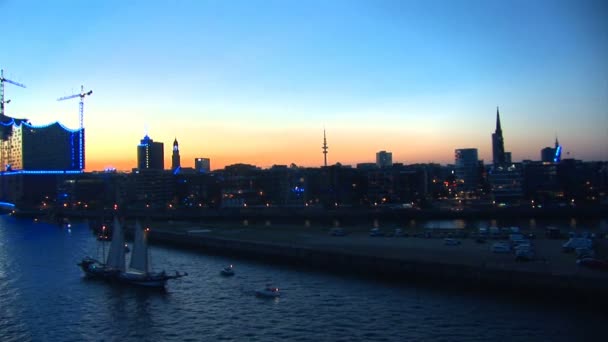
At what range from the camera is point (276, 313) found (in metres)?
22.9

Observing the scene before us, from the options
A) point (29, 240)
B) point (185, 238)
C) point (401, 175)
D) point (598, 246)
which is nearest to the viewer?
point (598, 246)

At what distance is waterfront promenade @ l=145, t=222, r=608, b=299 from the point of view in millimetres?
23812

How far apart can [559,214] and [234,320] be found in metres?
63.7

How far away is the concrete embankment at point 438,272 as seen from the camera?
22.8 metres

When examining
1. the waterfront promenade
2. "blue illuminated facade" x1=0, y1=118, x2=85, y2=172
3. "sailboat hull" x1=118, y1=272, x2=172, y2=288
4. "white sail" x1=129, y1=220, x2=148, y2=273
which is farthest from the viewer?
"blue illuminated facade" x1=0, y1=118, x2=85, y2=172

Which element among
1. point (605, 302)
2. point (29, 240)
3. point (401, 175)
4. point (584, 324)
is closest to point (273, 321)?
point (584, 324)

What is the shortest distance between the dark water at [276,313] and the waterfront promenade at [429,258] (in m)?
1.51

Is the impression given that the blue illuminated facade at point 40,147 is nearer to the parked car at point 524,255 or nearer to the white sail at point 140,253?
the white sail at point 140,253

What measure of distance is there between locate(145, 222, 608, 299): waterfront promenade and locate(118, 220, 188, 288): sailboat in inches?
373

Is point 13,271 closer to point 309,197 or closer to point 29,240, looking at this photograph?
point 29,240

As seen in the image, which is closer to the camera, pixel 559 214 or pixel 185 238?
pixel 185 238

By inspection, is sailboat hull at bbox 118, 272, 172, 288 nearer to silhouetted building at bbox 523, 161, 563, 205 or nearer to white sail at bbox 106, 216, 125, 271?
white sail at bbox 106, 216, 125, 271

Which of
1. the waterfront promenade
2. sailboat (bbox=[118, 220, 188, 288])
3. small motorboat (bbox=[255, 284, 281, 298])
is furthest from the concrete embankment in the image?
sailboat (bbox=[118, 220, 188, 288])

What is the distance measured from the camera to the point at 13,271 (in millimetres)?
35219
